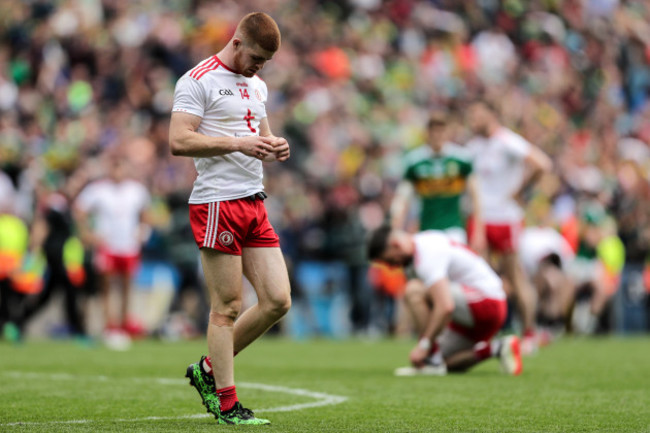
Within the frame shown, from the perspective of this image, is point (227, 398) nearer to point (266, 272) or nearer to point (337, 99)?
point (266, 272)

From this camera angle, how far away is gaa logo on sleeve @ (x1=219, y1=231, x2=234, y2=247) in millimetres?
6105

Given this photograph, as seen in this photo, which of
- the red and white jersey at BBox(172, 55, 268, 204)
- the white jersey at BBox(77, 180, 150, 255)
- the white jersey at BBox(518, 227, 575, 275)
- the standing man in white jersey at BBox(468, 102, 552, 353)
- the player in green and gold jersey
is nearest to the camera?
the red and white jersey at BBox(172, 55, 268, 204)

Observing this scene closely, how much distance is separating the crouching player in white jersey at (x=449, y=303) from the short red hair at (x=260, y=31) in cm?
318

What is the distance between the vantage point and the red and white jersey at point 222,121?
20.0 feet

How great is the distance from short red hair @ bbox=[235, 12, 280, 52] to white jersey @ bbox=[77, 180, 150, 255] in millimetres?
9664

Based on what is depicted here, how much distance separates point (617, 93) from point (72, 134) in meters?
13.9

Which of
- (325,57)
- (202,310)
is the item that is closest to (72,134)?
(202,310)

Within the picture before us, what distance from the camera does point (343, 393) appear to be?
7.83 metres

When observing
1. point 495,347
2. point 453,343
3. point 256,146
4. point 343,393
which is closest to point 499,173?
point 453,343

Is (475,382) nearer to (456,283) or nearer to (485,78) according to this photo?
(456,283)

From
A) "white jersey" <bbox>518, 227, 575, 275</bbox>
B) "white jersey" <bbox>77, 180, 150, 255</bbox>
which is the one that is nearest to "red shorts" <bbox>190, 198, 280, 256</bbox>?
"white jersey" <bbox>77, 180, 150, 255</bbox>

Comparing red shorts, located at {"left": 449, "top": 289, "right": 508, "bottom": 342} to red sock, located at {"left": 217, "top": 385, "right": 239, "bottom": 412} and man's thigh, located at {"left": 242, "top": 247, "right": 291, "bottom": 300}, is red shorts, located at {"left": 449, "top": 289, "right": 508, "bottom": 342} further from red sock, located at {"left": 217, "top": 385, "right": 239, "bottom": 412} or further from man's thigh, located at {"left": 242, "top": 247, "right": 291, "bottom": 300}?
red sock, located at {"left": 217, "top": 385, "right": 239, "bottom": 412}

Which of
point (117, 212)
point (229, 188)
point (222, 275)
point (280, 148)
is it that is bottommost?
point (222, 275)

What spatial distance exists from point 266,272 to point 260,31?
1357mm
